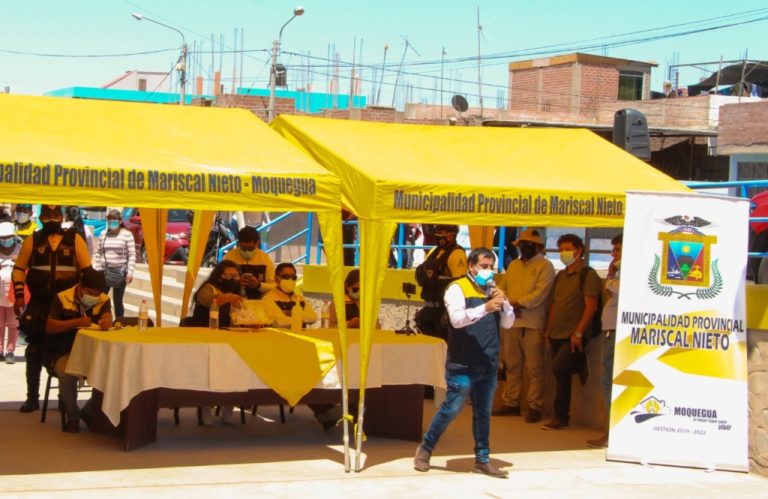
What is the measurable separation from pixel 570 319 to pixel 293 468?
3.39 metres

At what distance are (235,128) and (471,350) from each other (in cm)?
292

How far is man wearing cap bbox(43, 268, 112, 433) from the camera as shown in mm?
10250

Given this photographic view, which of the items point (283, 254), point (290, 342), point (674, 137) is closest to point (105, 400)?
point (290, 342)

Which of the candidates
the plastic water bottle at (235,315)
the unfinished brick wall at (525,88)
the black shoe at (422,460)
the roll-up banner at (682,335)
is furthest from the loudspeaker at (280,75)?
the black shoe at (422,460)

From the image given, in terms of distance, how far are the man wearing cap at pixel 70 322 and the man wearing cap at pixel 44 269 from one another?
279 mm

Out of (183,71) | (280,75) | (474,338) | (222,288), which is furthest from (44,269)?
(183,71)

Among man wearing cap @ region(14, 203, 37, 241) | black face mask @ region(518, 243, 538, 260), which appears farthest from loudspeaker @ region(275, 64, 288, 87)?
black face mask @ region(518, 243, 538, 260)

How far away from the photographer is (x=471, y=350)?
890 cm

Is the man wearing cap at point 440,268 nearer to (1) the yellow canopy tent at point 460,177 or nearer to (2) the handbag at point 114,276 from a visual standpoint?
(1) the yellow canopy tent at point 460,177

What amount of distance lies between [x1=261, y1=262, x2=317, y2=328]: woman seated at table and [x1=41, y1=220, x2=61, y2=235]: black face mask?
196 cm

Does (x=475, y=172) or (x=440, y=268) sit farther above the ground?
(x=475, y=172)

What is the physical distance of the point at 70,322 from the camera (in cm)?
1034

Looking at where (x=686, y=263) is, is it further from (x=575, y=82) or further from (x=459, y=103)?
(x=575, y=82)

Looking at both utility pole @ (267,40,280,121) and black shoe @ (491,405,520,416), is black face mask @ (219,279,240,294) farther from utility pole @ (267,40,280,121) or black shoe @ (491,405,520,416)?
utility pole @ (267,40,280,121)
